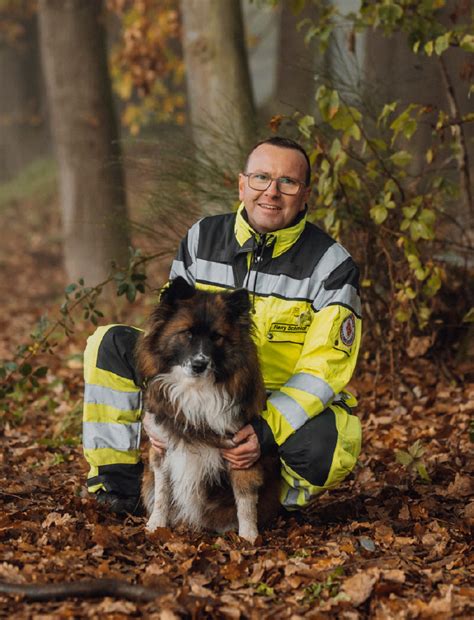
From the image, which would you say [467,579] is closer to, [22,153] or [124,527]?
[124,527]

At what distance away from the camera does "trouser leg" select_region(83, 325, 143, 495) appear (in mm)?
4379

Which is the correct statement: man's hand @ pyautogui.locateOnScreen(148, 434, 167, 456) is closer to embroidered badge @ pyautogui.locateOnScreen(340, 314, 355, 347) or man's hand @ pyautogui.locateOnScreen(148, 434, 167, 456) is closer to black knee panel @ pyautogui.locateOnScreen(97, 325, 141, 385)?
black knee panel @ pyautogui.locateOnScreen(97, 325, 141, 385)

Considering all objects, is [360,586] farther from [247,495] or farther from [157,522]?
[157,522]

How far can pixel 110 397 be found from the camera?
4.46m

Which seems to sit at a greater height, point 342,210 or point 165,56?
point 165,56

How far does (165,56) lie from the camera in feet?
40.9

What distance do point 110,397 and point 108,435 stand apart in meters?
0.23

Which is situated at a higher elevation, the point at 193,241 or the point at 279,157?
the point at 279,157

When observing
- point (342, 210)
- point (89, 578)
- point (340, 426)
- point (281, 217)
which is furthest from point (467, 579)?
point (342, 210)

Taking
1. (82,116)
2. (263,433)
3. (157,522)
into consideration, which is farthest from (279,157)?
(82,116)

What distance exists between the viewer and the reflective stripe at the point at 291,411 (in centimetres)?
402

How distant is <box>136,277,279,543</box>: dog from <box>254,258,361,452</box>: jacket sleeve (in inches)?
4.6

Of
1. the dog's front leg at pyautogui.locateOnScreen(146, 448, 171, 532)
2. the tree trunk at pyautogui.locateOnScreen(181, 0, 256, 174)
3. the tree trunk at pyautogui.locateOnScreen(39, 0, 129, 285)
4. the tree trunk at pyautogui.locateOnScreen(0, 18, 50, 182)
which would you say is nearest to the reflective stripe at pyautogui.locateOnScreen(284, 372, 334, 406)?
the dog's front leg at pyautogui.locateOnScreen(146, 448, 171, 532)

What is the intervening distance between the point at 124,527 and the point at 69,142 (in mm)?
6815
